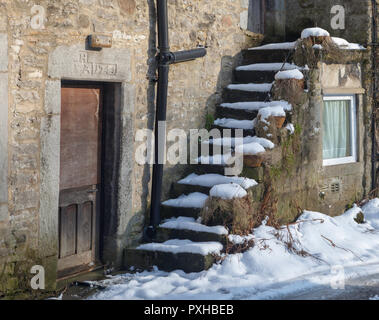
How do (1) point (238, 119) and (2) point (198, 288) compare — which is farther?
(1) point (238, 119)

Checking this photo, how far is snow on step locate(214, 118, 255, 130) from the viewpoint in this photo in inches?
292

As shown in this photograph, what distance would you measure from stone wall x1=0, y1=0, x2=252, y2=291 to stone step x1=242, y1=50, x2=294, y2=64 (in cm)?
133

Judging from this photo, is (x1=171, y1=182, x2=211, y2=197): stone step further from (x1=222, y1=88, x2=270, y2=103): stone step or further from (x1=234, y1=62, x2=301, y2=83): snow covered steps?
(x1=234, y1=62, x2=301, y2=83): snow covered steps

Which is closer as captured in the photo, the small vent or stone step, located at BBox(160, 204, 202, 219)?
stone step, located at BBox(160, 204, 202, 219)

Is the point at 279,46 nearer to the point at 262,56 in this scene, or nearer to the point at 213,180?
the point at 262,56

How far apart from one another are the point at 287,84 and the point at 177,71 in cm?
141

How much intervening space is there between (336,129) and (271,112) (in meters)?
2.04

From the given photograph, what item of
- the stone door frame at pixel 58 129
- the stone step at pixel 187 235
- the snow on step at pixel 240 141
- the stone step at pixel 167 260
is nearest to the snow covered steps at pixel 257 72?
the snow on step at pixel 240 141

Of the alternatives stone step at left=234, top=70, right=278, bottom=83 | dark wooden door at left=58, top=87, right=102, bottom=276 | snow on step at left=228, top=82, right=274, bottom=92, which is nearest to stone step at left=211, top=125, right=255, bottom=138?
snow on step at left=228, top=82, right=274, bottom=92

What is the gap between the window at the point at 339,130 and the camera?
332 inches

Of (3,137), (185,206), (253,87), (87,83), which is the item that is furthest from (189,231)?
(253,87)

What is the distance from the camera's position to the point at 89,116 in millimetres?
6234
